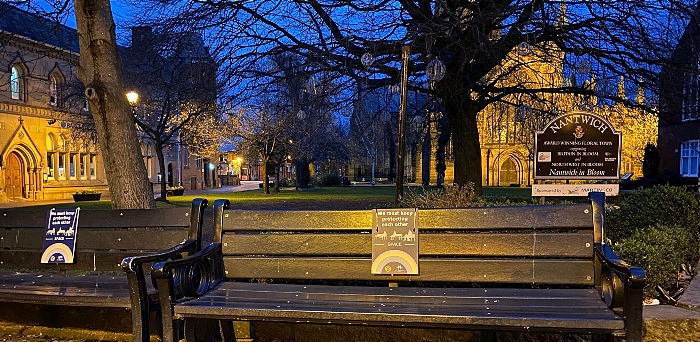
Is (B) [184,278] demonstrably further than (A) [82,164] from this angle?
No

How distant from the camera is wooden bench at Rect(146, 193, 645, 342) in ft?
9.52

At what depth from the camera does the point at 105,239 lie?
14.6ft

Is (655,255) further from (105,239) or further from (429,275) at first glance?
(105,239)

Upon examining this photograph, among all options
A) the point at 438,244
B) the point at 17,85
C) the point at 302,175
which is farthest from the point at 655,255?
the point at 302,175

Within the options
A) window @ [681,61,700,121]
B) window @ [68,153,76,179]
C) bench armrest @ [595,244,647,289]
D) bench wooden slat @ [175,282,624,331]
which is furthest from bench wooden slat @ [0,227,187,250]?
window @ [68,153,76,179]

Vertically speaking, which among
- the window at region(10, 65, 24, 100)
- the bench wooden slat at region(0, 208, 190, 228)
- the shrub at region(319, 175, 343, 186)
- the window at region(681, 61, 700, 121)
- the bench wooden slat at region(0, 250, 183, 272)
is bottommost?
the shrub at region(319, 175, 343, 186)

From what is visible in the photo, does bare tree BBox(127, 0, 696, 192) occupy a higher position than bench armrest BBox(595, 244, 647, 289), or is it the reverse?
Result: bare tree BBox(127, 0, 696, 192)

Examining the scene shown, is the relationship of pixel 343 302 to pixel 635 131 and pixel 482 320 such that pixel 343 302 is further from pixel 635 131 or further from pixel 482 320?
pixel 635 131

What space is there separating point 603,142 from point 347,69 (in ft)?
17.1

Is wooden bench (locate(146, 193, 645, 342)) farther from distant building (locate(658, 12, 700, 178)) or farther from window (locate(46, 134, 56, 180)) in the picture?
window (locate(46, 134, 56, 180))

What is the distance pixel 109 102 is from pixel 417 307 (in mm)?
4464

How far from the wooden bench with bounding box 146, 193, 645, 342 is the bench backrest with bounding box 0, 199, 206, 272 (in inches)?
18.9

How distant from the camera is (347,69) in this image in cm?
1064

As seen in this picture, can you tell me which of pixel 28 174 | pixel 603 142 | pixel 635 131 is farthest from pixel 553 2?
Answer: pixel 635 131
